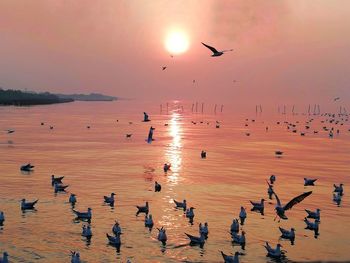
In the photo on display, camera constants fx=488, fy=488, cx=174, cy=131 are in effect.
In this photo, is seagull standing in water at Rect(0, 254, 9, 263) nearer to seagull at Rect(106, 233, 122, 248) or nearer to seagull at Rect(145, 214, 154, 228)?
seagull at Rect(106, 233, 122, 248)

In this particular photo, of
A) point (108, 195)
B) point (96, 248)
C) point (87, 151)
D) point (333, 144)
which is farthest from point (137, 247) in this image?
point (333, 144)

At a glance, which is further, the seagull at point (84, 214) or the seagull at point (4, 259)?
the seagull at point (84, 214)

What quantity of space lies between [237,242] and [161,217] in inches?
320

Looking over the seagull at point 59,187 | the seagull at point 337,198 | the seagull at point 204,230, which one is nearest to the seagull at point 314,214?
the seagull at point 337,198

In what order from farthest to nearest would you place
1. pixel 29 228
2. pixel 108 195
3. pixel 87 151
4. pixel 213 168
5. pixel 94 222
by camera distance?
pixel 87 151, pixel 213 168, pixel 108 195, pixel 94 222, pixel 29 228

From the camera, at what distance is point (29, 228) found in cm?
3431

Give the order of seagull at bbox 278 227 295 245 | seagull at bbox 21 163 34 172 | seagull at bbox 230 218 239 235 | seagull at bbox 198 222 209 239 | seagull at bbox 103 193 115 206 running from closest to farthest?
seagull at bbox 198 222 209 239 → seagull at bbox 278 227 295 245 → seagull at bbox 230 218 239 235 → seagull at bbox 103 193 115 206 → seagull at bbox 21 163 34 172

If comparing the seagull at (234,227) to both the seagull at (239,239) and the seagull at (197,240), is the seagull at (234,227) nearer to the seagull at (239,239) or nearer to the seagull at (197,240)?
the seagull at (239,239)

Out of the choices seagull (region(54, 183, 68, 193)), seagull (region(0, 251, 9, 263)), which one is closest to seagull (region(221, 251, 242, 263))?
seagull (region(0, 251, 9, 263))

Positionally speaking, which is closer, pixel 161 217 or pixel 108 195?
pixel 161 217

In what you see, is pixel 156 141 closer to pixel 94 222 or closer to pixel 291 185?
pixel 291 185

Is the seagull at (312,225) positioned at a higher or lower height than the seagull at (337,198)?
lower

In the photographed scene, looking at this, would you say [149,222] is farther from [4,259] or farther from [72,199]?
[4,259]

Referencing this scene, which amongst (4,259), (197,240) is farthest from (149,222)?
(4,259)
